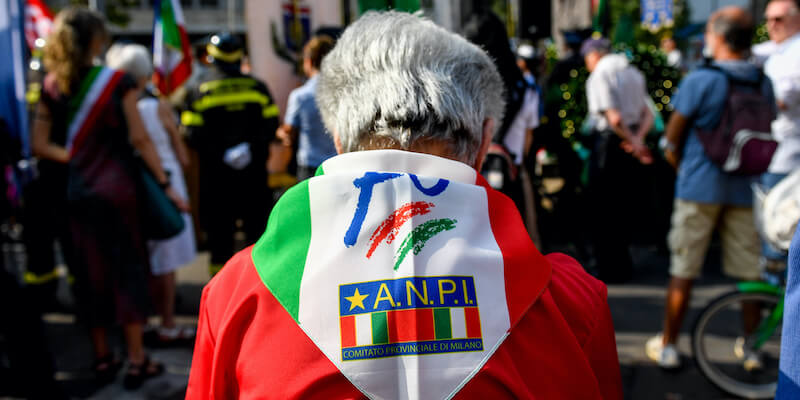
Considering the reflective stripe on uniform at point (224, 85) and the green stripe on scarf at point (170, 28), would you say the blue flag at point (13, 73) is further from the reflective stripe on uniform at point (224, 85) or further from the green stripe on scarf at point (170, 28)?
the green stripe on scarf at point (170, 28)

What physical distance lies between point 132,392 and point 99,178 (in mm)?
1170

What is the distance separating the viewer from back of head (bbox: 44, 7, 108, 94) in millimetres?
3283

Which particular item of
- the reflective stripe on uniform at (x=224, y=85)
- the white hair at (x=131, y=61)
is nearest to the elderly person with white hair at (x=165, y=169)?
the white hair at (x=131, y=61)

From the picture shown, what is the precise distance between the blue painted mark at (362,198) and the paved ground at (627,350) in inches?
112

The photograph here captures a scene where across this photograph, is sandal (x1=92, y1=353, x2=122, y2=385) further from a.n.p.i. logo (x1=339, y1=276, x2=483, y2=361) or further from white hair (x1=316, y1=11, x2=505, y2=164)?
a.n.p.i. logo (x1=339, y1=276, x2=483, y2=361)

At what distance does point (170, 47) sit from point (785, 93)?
4.95 m

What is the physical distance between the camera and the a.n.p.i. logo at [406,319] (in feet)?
3.45

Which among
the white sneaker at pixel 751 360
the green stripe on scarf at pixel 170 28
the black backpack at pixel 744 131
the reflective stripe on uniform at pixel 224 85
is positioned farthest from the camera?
the green stripe on scarf at pixel 170 28

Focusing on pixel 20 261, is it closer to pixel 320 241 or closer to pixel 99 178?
pixel 99 178

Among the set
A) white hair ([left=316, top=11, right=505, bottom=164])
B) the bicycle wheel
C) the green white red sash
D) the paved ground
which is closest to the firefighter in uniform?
the paved ground

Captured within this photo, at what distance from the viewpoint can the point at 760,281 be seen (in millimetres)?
3533

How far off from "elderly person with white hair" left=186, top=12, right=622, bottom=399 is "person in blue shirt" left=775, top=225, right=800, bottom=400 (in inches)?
11.0

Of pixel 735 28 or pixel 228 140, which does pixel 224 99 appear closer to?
pixel 228 140

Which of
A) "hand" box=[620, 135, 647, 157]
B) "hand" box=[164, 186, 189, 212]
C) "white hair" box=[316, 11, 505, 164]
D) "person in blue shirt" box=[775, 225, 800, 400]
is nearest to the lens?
"person in blue shirt" box=[775, 225, 800, 400]
